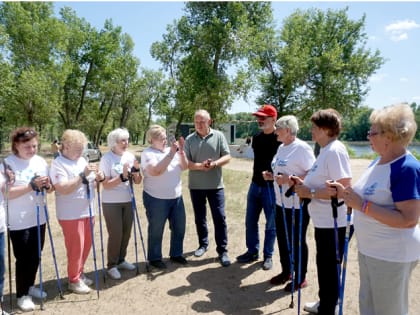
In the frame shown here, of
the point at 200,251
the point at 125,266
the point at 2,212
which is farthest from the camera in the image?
the point at 200,251

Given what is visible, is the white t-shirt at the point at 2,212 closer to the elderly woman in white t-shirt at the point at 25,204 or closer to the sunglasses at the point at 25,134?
the elderly woman in white t-shirt at the point at 25,204

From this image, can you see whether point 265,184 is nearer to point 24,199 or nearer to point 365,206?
point 365,206

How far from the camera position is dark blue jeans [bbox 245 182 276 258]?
4246mm

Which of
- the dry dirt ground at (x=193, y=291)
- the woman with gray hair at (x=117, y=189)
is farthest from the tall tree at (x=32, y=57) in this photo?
the woman with gray hair at (x=117, y=189)

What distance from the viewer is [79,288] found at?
3688mm

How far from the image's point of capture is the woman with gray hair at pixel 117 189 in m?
3.89

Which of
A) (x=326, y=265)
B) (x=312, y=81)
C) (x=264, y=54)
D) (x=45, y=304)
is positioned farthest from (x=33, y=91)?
(x=326, y=265)

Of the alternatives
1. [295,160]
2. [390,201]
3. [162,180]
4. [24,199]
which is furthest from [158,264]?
[390,201]

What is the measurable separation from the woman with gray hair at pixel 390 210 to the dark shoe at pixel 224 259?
7.85ft

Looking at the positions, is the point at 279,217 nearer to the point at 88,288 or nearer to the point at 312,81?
the point at 88,288

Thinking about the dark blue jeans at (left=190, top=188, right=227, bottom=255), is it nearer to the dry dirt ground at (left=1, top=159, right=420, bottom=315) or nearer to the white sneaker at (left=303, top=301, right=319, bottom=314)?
the dry dirt ground at (left=1, top=159, right=420, bottom=315)

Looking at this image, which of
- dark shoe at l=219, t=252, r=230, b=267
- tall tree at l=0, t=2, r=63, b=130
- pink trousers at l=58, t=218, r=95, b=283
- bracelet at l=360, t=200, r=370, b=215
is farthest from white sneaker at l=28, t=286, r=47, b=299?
tall tree at l=0, t=2, r=63, b=130

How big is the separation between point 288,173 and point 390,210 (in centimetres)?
152

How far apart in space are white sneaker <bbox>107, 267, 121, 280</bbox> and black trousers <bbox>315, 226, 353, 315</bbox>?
2.40 metres
